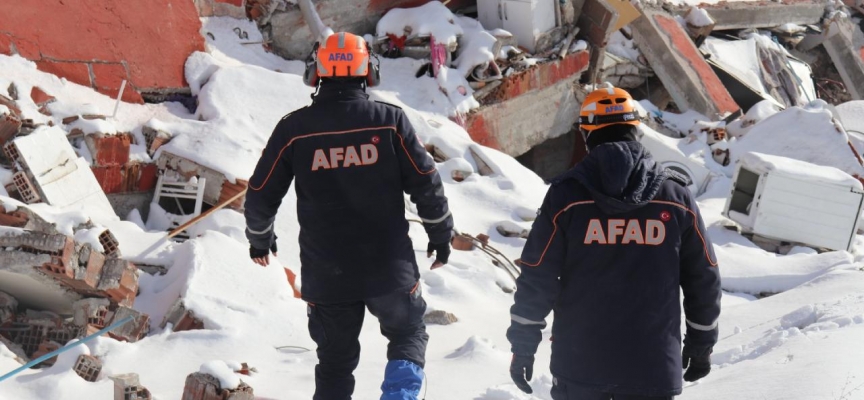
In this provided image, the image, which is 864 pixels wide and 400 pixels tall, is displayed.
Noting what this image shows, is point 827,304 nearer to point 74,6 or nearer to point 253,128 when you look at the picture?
point 253,128

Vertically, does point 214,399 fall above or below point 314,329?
below

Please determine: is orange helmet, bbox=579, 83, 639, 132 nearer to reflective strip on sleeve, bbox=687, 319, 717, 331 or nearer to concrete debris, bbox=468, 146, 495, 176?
reflective strip on sleeve, bbox=687, 319, 717, 331

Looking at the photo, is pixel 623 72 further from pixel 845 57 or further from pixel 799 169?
pixel 845 57

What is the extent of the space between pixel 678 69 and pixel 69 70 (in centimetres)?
950

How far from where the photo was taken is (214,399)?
15.6 ft

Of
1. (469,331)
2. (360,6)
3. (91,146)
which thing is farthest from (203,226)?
(360,6)

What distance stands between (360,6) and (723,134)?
5.26 meters

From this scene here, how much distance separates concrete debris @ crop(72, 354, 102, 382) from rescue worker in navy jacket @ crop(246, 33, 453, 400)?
145 centimetres

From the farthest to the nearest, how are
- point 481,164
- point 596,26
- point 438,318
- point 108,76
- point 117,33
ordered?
point 596,26, point 481,164, point 117,33, point 108,76, point 438,318

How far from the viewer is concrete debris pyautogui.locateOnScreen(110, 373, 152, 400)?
4855 mm

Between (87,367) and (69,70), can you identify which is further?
(69,70)

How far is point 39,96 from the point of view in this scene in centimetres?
844

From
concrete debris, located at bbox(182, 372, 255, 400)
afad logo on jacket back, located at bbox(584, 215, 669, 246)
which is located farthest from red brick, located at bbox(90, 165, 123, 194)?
afad logo on jacket back, located at bbox(584, 215, 669, 246)

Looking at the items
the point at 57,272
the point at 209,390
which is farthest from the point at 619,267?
the point at 57,272
